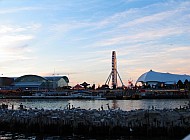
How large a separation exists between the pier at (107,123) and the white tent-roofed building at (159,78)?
486 ft

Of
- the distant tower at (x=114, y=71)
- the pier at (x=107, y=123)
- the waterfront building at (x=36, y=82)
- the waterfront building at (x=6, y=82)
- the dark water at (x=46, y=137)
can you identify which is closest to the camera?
the dark water at (x=46, y=137)

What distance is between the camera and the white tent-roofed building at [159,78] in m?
175

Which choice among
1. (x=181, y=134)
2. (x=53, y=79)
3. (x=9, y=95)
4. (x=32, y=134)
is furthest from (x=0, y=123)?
(x=53, y=79)

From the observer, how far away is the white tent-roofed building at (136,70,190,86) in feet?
573

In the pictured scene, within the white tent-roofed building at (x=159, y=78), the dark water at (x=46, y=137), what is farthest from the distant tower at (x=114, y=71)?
the dark water at (x=46, y=137)

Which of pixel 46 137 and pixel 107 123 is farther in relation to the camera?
pixel 46 137

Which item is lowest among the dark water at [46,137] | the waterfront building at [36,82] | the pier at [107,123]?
the dark water at [46,137]

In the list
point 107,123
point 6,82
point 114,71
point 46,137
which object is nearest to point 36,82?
point 6,82

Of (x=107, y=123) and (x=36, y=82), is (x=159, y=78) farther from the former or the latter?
(x=107, y=123)

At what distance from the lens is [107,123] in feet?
86.0

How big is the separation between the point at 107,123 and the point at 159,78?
499 ft

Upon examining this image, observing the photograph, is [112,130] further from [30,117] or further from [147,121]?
[30,117]

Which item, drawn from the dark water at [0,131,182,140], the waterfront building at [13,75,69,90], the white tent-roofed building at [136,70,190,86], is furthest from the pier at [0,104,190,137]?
the white tent-roofed building at [136,70,190,86]

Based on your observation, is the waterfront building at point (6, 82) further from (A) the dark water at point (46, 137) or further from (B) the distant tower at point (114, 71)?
(A) the dark water at point (46, 137)
